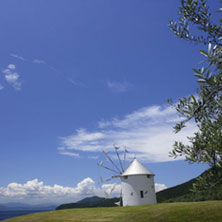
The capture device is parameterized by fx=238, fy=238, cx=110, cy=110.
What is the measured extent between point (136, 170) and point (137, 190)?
311 centimetres

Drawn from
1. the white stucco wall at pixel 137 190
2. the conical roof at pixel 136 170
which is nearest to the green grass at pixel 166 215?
the white stucco wall at pixel 137 190

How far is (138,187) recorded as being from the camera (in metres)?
36.3

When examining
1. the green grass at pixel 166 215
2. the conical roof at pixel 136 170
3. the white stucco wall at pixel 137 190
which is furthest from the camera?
the conical roof at pixel 136 170

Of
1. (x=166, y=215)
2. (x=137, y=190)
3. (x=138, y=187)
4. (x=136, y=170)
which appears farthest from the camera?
(x=136, y=170)

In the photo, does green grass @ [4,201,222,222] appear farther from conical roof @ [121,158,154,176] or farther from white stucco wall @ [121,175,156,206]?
conical roof @ [121,158,154,176]

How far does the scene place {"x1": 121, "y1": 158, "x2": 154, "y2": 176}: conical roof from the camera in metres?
37.2

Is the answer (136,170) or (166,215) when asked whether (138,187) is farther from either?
(166,215)

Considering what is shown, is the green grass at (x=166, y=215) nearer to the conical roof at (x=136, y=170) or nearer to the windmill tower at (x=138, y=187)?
the windmill tower at (x=138, y=187)

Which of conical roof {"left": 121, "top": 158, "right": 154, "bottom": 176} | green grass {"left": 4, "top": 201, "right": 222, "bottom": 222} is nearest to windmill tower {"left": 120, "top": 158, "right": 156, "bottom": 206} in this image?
conical roof {"left": 121, "top": 158, "right": 154, "bottom": 176}

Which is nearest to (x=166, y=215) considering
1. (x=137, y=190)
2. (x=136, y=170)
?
(x=137, y=190)

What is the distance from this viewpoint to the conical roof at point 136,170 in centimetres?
3725

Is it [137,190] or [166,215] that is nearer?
[166,215]

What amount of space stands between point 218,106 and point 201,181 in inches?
100

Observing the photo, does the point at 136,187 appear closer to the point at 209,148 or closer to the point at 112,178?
the point at 112,178
